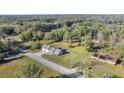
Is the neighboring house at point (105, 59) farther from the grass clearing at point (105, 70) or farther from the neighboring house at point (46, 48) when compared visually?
the neighboring house at point (46, 48)

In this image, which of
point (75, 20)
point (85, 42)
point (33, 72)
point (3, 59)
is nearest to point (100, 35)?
point (85, 42)

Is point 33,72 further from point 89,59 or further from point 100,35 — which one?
point 100,35

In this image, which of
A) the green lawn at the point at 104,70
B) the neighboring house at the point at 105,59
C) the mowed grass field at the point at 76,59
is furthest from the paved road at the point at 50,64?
the neighboring house at the point at 105,59

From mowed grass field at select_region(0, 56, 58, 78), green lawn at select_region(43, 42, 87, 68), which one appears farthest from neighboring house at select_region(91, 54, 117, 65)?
mowed grass field at select_region(0, 56, 58, 78)

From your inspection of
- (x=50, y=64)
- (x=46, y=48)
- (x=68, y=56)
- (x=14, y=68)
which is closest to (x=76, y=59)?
(x=68, y=56)

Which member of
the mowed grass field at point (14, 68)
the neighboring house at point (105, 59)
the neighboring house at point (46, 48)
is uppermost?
the neighboring house at point (46, 48)
